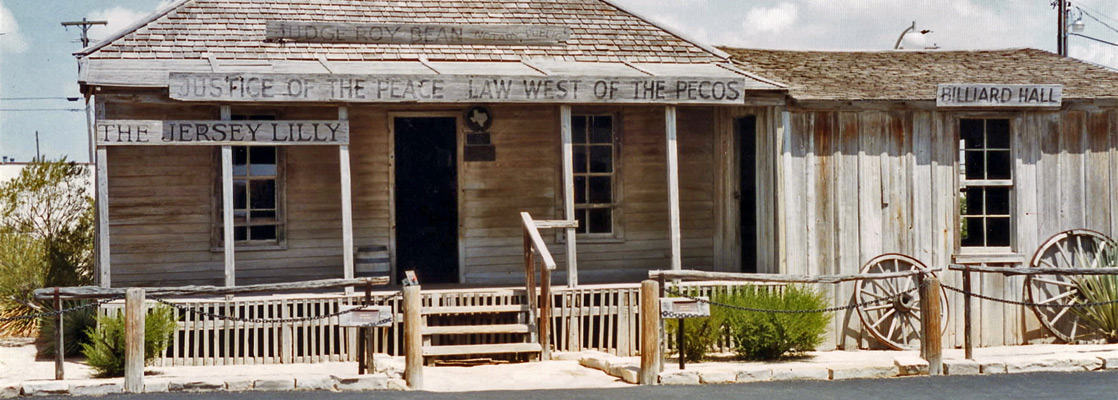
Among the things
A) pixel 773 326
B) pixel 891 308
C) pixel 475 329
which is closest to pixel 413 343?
pixel 475 329

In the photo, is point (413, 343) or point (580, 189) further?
point (580, 189)

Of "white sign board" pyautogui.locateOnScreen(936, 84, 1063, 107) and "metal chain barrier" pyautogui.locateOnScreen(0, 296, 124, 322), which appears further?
"white sign board" pyautogui.locateOnScreen(936, 84, 1063, 107)

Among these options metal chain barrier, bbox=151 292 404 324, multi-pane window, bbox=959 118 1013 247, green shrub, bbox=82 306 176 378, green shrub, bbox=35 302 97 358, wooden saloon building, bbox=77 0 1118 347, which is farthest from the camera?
multi-pane window, bbox=959 118 1013 247

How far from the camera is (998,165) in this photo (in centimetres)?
1322

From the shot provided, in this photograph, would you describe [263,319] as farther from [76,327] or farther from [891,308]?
[891,308]

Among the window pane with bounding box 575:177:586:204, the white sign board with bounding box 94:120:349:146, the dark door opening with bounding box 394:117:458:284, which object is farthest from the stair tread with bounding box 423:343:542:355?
the window pane with bounding box 575:177:586:204

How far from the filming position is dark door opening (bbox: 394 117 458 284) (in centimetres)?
1355

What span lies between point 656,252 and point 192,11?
6.03 metres

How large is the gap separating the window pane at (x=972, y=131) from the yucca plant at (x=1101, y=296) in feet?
5.52

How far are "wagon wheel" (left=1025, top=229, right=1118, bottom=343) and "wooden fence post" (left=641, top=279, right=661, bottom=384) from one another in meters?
5.42

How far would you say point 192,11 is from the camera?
43.6 feet

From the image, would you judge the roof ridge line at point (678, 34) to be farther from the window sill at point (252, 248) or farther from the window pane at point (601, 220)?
the window sill at point (252, 248)

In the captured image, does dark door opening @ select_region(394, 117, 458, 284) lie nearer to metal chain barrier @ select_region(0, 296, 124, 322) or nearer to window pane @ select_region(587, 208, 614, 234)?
window pane @ select_region(587, 208, 614, 234)

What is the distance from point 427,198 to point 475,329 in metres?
2.54
